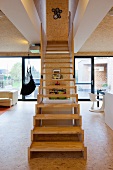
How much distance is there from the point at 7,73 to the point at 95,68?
4886 mm

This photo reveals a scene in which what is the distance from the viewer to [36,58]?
9.59 metres

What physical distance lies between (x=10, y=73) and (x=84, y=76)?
13.5 feet

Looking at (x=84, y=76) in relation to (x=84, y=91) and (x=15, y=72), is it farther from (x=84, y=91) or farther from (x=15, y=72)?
(x=15, y=72)

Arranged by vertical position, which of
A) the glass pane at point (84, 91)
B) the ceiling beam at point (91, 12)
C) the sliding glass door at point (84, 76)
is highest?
the ceiling beam at point (91, 12)

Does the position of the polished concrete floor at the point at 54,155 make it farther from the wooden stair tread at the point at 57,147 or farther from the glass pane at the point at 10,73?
the glass pane at the point at 10,73

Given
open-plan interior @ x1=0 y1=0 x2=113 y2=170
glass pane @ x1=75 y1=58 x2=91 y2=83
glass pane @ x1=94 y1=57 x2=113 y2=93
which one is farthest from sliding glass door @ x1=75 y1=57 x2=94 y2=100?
open-plan interior @ x1=0 y1=0 x2=113 y2=170

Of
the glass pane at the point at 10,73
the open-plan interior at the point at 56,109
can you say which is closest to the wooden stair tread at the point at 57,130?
the open-plan interior at the point at 56,109

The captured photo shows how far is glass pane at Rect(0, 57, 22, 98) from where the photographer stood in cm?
966

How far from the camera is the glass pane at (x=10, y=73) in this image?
31.7ft

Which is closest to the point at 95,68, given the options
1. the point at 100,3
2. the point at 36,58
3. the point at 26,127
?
the point at 36,58

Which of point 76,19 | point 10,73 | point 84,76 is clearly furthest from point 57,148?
point 10,73

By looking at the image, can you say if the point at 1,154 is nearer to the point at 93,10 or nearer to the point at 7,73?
the point at 93,10

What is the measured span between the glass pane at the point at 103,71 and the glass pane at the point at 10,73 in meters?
4.22

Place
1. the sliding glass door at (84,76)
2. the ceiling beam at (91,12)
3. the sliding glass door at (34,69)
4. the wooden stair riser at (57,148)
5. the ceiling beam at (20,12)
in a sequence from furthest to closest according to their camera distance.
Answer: the sliding glass door at (34,69) → the sliding glass door at (84,76) → the ceiling beam at (20,12) → the ceiling beam at (91,12) → the wooden stair riser at (57,148)
